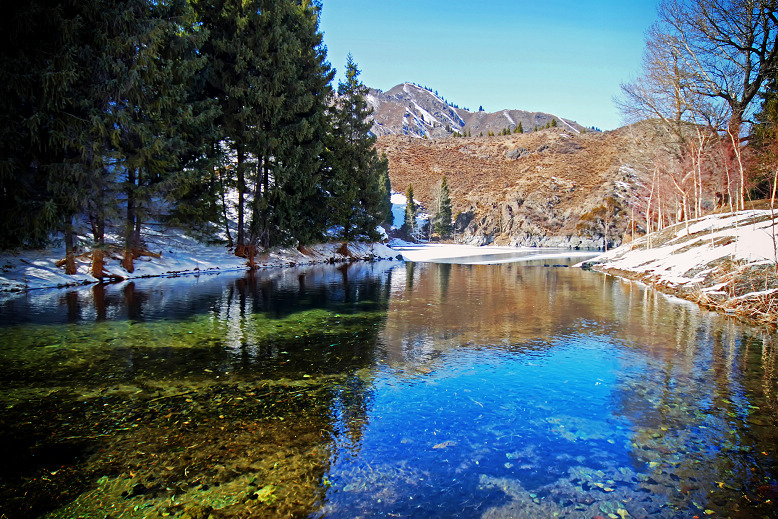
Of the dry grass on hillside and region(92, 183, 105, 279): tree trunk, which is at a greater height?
the dry grass on hillside

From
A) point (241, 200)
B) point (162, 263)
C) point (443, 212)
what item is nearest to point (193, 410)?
point (162, 263)

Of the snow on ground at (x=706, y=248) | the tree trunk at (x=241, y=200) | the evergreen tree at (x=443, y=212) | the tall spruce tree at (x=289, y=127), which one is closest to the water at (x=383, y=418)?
the snow on ground at (x=706, y=248)

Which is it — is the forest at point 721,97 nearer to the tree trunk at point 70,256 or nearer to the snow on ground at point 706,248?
the snow on ground at point 706,248

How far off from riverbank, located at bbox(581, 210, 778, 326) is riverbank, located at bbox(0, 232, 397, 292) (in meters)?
22.6

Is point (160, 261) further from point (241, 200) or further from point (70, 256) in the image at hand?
point (241, 200)

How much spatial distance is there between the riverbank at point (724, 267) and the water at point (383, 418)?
1645 millimetres

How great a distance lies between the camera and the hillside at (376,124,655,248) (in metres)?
83.9

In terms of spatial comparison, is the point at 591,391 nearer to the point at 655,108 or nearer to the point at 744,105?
the point at 744,105

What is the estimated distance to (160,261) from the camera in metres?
23.3

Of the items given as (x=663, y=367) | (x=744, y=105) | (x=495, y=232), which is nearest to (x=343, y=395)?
(x=663, y=367)

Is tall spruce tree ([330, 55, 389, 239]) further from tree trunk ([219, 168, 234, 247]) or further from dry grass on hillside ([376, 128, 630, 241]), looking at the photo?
dry grass on hillside ([376, 128, 630, 241])

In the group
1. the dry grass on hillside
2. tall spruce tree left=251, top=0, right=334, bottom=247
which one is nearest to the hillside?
the dry grass on hillside

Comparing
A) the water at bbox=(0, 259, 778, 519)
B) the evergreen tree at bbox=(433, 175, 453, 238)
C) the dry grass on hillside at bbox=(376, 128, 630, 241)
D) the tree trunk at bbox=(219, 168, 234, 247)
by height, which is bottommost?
the water at bbox=(0, 259, 778, 519)

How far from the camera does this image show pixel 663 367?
7691mm
